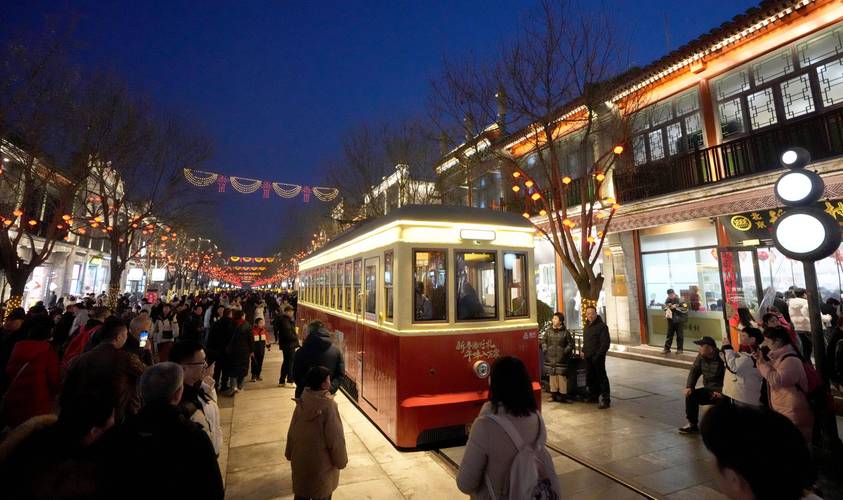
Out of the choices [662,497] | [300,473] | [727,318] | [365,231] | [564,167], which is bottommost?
[662,497]

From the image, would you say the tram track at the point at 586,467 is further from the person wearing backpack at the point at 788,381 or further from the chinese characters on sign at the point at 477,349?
the person wearing backpack at the point at 788,381

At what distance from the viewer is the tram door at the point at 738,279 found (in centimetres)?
991

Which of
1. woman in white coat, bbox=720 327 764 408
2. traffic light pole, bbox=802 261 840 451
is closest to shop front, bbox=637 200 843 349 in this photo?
traffic light pole, bbox=802 261 840 451

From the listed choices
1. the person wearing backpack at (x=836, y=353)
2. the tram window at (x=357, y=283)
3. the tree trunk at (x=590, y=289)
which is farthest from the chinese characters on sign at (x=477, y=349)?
the person wearing backpack at (x=836, y=353)

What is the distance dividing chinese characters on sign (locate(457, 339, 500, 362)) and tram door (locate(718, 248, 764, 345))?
27.1ft

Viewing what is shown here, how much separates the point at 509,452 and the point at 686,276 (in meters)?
12.0

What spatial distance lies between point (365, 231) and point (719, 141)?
1071 centimetres

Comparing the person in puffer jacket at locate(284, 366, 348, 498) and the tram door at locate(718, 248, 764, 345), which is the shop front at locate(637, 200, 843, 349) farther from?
the person in puffer jacket at locate(284, 366, 348, 498)

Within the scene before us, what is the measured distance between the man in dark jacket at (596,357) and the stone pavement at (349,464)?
3.84m

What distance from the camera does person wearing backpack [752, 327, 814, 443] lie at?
4148mm

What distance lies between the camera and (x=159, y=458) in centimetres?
172

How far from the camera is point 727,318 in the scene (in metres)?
9.97

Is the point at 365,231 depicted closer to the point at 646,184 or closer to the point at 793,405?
the point at 793,405

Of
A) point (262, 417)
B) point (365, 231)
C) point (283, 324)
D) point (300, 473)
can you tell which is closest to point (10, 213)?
point (283, 324)
